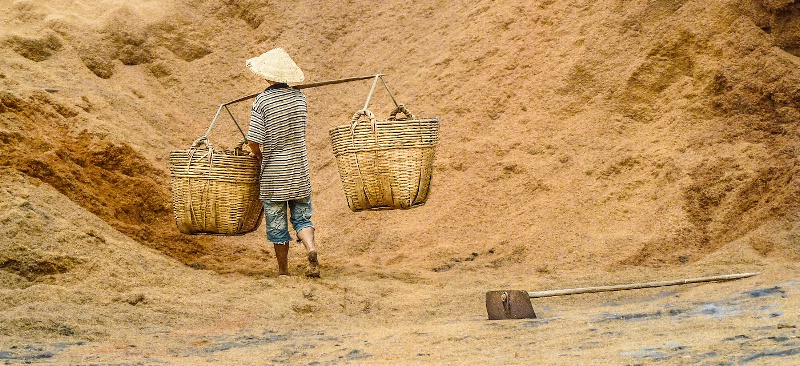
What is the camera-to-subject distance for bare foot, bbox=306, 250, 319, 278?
6.16m

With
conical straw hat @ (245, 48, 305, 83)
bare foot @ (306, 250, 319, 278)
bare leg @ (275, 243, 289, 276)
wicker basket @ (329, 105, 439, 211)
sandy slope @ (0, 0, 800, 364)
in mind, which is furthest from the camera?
bare leg @ (275, 243, 289, 276)

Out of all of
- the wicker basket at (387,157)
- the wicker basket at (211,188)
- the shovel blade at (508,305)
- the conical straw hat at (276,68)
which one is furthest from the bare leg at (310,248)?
the shovel blade at (508,305)

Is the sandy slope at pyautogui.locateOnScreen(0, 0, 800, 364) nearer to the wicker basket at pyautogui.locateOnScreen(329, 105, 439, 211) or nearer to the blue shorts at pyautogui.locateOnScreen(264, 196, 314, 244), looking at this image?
the blue shorts at pyautogui.locateOnScreen(264, 196, 314, 244)

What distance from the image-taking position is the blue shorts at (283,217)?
20.3 feet

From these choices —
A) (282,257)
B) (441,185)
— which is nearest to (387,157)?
(282,257)

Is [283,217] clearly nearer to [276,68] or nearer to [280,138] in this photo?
[280,138]

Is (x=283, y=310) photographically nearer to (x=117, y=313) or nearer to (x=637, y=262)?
(x=117, y=313)

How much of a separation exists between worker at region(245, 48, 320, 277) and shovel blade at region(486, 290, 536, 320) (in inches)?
64.7

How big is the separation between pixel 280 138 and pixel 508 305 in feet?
6.63

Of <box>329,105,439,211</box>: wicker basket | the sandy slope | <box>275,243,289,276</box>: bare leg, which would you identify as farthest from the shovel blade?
<box>275,243,289,276</box>: bare leg

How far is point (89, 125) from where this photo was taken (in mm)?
8000

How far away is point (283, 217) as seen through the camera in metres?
6.24

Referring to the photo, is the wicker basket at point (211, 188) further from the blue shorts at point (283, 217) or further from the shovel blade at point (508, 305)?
the shovel blade at point (508, 305)

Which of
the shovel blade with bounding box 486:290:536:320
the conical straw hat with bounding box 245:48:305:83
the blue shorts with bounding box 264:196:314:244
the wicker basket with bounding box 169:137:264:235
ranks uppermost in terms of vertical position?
the conical straw hat with bounding box 245:48:305:83
